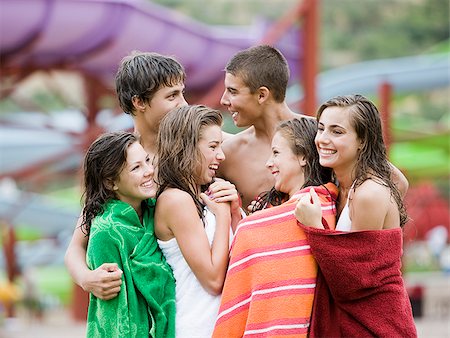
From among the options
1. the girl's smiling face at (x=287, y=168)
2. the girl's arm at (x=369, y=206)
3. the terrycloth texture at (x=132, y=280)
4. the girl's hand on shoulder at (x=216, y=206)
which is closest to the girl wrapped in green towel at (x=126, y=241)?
the terrycloth texture at (x=132, y=280)

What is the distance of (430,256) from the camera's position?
890 inches

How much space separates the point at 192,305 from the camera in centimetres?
308

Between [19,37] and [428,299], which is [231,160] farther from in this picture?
[428,299]

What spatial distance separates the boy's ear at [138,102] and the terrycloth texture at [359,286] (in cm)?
86

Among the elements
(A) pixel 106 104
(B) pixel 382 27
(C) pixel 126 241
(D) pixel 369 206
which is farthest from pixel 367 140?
(B) pixel 382 27

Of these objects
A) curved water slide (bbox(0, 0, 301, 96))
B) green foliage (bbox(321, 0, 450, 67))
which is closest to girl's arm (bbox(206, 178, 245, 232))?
curved water slide (bbox(0, 0, 301, 96))

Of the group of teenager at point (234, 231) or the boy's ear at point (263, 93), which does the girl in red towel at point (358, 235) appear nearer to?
the group of teenager at point (234, 231)

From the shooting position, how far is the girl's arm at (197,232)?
3.04 m

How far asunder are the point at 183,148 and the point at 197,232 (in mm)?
274

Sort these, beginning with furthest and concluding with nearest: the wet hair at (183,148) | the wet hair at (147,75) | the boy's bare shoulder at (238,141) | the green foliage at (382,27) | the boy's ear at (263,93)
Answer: the green foliage at (382,27)
the boy's bare shoulder at (238,141)
the boy's ear at (263,93)
the wet hair at (147,75)
the wet hair at (183,148)

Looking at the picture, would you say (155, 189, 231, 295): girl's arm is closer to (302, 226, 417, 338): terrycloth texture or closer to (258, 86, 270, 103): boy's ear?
(302, 226, 417, 338): terrycloth texture

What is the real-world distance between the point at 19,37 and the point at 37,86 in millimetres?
28783

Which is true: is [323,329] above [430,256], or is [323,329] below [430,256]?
above

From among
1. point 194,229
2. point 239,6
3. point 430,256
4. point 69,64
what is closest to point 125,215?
point 194,229
